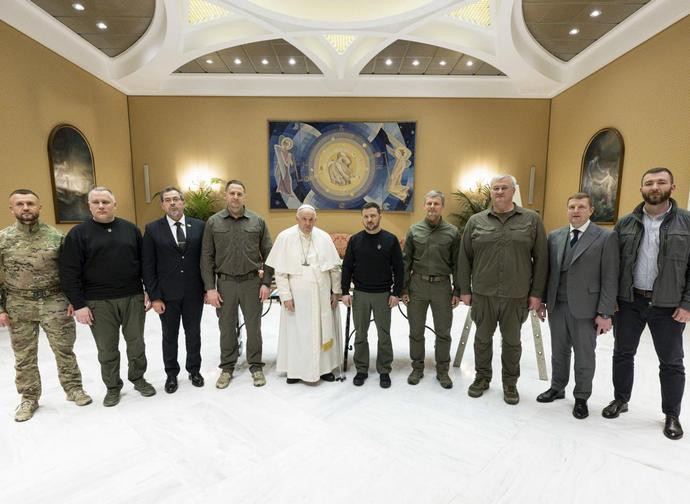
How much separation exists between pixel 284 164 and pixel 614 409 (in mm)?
6890

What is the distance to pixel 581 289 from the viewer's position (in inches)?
100

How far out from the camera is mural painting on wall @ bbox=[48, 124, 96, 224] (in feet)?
17.9

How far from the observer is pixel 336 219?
7.84 m

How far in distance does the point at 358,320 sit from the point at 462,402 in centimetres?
113

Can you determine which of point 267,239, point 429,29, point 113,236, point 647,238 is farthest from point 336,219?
point 647,238

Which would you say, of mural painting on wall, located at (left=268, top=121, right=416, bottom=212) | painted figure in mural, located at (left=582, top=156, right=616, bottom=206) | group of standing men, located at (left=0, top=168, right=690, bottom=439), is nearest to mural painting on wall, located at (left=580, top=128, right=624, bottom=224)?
painted figure in mural, located at (left=582, top=156, right=616, bottom=206)

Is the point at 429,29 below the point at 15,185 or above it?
above

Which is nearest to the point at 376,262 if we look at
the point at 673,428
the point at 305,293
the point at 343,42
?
the point at 305,293

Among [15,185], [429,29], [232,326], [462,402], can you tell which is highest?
[429,29]

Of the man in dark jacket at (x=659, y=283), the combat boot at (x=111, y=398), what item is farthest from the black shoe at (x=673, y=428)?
the combat boot at (x=111, y=398)

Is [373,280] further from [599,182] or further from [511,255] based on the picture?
[599,182]

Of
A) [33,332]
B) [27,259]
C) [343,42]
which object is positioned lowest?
[33,332]

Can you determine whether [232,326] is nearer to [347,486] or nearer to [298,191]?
[347,486]

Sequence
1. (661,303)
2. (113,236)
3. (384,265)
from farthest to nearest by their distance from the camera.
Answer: (384,265)
(113,236)
(661,303)
